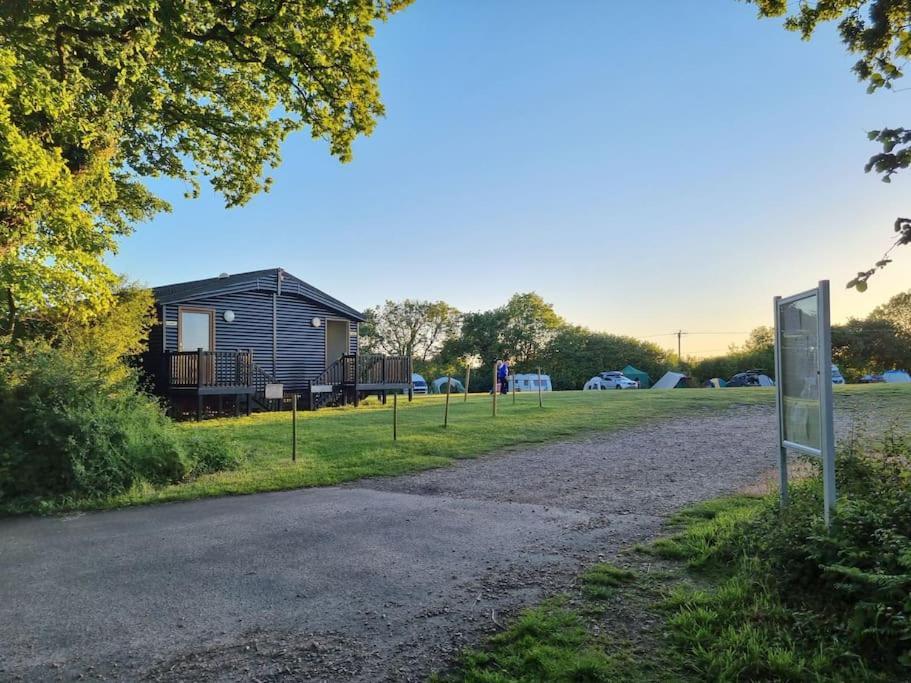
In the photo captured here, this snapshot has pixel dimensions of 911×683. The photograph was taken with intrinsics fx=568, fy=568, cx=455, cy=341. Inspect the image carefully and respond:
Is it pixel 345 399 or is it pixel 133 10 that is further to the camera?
pixel 345 399

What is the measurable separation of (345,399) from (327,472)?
14.1 metres

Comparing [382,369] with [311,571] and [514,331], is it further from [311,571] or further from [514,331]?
[514,331]

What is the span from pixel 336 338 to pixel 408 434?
13.3 metres

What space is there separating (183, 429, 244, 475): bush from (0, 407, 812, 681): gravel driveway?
5.77 feet

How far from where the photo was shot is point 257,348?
20594 mm

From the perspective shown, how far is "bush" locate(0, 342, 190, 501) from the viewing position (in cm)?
688

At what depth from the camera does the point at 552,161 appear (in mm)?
16328

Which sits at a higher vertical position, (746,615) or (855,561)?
(855,561)

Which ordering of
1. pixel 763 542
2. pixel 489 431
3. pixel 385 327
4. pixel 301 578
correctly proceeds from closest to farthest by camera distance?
pixel 763 542 < pixel 301 578 < pixel 489 431 < pixel 385 327

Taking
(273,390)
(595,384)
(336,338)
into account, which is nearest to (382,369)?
(336,338)

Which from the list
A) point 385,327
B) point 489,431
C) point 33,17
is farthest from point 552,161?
point 385,327

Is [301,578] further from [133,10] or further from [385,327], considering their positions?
[385,327]

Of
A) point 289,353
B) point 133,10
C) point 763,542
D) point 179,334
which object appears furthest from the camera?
point 289,353

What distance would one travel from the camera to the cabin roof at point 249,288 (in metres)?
18.4
